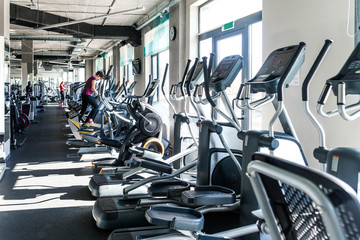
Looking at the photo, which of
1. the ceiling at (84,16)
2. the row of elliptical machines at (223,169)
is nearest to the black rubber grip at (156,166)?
the row of elliptical machines at (223,169)

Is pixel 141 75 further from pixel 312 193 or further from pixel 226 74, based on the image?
pixel 312 193

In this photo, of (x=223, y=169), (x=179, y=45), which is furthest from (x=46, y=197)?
(x=179, y=45)

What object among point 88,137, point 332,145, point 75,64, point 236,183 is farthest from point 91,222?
point 75,64

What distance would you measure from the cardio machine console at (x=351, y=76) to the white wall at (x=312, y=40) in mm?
1169

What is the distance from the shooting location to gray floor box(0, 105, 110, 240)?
11.0 ft

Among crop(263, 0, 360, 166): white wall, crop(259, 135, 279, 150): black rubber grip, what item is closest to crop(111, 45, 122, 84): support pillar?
crop(263, 0, 360, 166): white wall

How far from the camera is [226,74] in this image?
308cm

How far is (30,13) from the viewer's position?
947 cm

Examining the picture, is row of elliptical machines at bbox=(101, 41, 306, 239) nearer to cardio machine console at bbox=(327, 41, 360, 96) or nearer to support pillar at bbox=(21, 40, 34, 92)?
cardio machine console at bbox=(327, 41, 360, 96)

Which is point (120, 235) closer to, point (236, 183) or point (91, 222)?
point (91, 222)

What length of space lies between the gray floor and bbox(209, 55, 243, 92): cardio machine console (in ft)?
5.36

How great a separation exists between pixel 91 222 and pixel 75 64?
2580cm

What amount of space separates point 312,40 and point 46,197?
136 inches

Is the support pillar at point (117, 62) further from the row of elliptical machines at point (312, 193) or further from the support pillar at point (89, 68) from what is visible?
the row of elliptical machines at point (312, 193)
